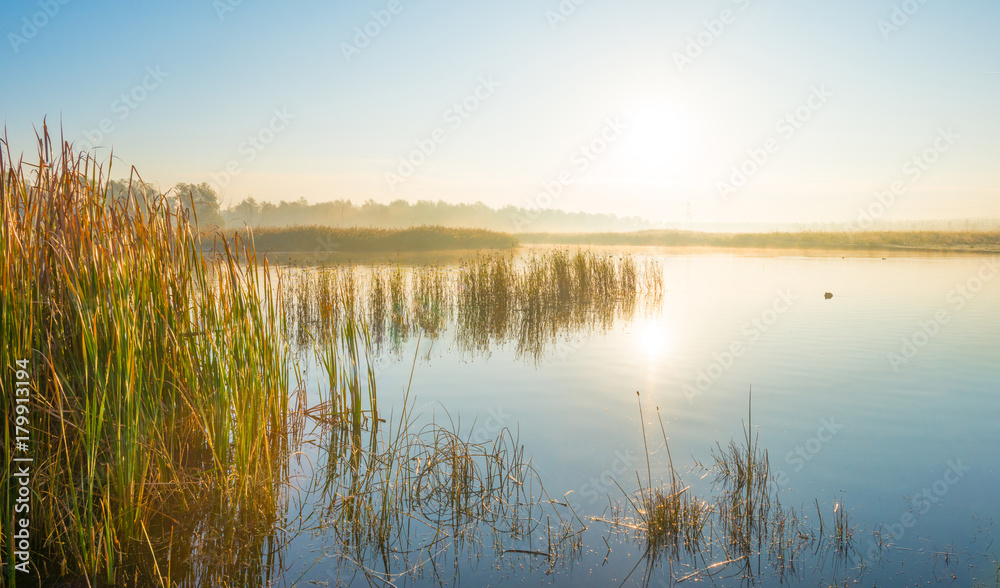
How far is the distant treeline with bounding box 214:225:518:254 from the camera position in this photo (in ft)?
120

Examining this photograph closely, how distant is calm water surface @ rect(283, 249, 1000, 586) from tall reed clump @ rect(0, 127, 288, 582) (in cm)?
83

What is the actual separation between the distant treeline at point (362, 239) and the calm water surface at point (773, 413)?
1054 inches

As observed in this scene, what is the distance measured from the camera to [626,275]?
1521 cm

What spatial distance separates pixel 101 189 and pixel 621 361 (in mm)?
6573

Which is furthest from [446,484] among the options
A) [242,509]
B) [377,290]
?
[377,290]

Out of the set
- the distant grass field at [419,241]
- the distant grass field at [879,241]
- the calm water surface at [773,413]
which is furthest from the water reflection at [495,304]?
the distant grass field at [879,241]

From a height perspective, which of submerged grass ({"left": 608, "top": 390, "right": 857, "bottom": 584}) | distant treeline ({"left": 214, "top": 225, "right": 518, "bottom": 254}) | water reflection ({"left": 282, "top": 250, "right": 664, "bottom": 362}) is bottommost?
submerged grass ({"left": 608, "top": 390, "right": 857, "bottom": 584})

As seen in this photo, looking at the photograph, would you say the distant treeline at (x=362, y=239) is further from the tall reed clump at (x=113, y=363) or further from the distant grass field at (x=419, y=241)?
the tall reed clump at (x=113, y=363)

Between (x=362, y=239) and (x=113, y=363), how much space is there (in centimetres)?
3482

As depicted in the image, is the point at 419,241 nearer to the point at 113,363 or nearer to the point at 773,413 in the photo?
the point at 773,413

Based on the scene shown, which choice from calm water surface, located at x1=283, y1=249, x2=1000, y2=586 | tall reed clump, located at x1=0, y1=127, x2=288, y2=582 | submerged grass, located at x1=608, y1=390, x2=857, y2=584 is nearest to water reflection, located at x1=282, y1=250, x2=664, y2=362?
calm water surface, located at x1=283, y1=249, x2=1000, y2=586

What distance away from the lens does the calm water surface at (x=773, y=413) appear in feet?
10.4

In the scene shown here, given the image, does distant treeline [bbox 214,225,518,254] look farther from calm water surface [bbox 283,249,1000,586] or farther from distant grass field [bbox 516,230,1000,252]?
calm water surface [bbox 283,249,1000,586]

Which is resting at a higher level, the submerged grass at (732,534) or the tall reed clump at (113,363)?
the tall reed clump at (113,363)
